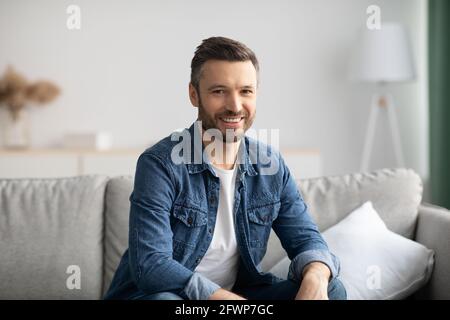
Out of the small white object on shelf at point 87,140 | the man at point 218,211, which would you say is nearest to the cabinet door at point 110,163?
the small white object on shelf at point 87,140

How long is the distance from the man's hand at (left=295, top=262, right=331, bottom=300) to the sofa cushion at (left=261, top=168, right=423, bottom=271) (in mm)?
633

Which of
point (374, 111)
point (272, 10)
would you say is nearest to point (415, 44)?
point (374, 111)

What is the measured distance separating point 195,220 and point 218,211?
79 mm

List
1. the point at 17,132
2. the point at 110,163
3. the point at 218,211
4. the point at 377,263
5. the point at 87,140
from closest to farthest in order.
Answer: the point at 218,211 → the point at 377,263 → the point at 110,163 → the point at 87,140 → the point at 17,132

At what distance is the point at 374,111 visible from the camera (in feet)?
13.9

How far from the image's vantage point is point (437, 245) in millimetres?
1931

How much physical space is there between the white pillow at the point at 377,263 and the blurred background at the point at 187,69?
2.30 meters

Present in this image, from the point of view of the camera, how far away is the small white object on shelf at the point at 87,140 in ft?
12.9

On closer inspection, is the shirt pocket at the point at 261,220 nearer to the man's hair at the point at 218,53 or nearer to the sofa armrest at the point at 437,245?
the man's hair at the point at 218,53

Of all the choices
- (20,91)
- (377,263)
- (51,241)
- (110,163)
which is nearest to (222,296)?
(377,263)

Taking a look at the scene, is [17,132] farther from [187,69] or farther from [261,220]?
[261,220]

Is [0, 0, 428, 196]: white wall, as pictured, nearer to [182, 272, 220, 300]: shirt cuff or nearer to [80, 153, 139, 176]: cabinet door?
[80, 153, 139, 176]: cabinet door

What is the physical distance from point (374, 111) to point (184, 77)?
4.23 ft
